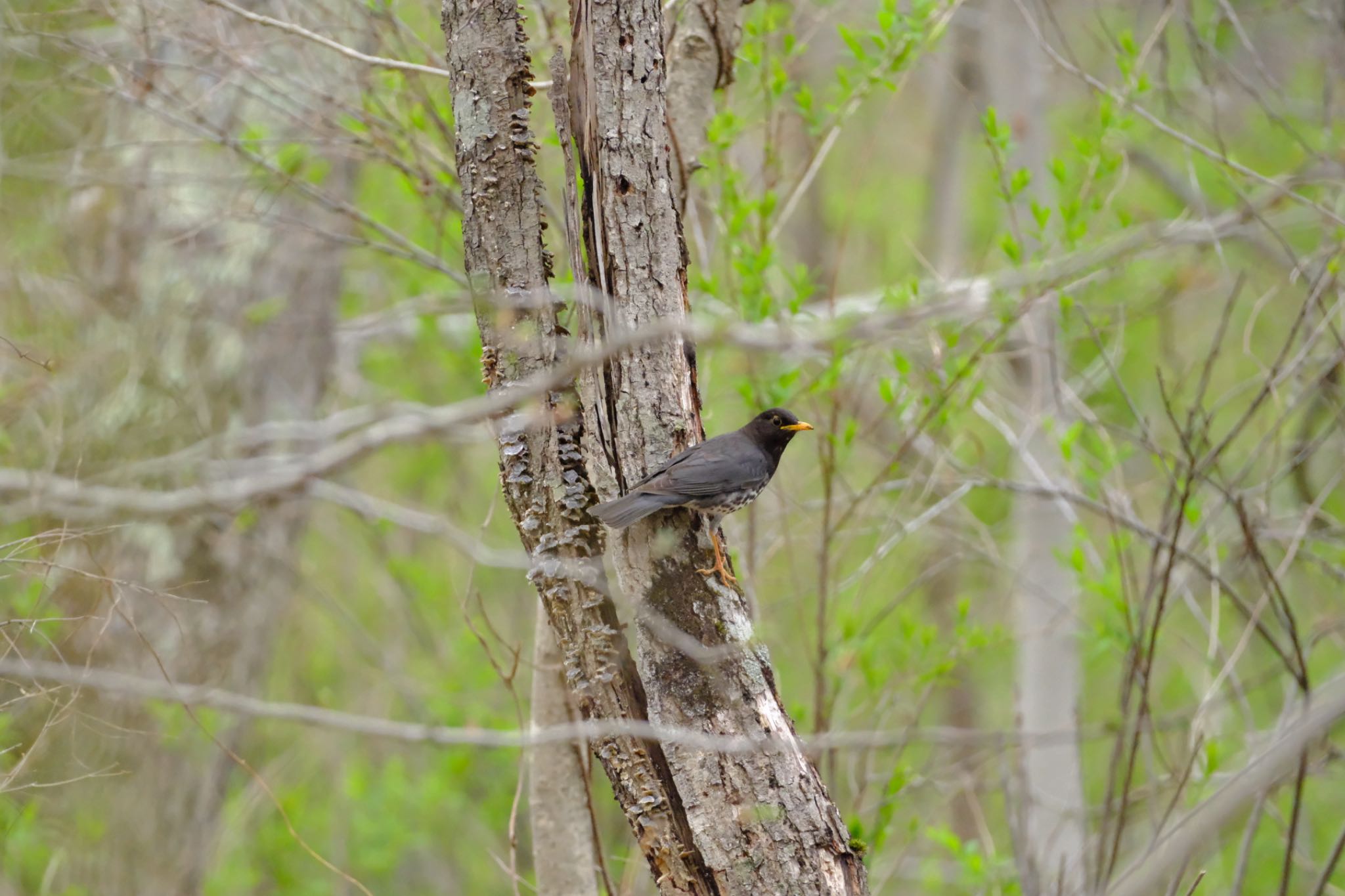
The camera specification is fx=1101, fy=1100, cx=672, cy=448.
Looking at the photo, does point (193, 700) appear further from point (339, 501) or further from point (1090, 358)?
point (1090, 358)

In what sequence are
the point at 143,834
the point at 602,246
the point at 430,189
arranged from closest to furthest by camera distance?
1. the point at 602,246
2. the point at 430,189
3. the point at 143,834

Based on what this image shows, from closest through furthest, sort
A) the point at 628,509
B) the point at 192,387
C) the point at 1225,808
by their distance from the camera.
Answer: the point at 1225,808
the point at 628,509
the point at 192,387

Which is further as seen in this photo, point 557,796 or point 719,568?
point 557,796

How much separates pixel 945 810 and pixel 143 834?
8259mm

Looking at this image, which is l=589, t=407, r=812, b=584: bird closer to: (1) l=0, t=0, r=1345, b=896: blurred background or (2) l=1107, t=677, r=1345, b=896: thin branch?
(1) l=0, t=0, r=1345, b=896: blurred background

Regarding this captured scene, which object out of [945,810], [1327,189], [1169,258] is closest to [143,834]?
[1169,258]

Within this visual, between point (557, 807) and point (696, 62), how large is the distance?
8.96 feet

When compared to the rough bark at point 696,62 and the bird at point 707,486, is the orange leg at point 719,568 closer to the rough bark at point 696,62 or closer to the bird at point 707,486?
the bird at point 707,486

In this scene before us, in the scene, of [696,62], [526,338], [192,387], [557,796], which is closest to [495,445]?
[526,338]

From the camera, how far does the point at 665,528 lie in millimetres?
3051

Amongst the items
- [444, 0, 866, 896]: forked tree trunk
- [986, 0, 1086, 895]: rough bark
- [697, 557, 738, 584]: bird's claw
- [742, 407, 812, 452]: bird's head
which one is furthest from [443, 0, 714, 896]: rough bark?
[986, 0, 1086, 895]: rough bark

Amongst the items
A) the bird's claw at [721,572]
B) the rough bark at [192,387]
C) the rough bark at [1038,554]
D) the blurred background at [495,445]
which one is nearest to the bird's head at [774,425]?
the blurred background at [495,445]

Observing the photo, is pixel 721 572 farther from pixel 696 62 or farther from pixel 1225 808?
pixel 696 62

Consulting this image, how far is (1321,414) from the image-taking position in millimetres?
6066
